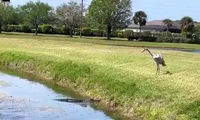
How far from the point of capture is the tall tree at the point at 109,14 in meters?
85.2

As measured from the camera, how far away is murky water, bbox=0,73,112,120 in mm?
17766

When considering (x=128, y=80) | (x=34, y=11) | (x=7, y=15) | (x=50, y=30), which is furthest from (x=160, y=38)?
(x=128, y=80)

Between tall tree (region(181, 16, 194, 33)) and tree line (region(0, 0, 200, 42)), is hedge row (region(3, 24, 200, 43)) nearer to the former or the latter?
tree line (region(0, 0, 200, 42))

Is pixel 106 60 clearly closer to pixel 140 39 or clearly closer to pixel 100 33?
pixel 140 39

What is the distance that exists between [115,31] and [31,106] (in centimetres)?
7455

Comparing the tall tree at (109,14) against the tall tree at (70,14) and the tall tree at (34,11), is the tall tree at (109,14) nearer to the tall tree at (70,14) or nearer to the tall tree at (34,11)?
the tall tree at (70,14)

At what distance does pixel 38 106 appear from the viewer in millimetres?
19766

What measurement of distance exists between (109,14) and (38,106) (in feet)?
218

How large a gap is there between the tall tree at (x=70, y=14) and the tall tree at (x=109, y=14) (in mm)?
8993

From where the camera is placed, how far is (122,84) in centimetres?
2117

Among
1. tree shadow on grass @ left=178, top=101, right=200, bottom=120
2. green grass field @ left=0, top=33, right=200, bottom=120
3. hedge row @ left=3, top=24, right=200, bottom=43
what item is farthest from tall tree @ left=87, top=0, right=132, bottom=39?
tree shadow on grass @ left=178, top=101, right=200, bottom=120

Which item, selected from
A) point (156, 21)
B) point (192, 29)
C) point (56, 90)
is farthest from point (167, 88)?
point (156, 21)

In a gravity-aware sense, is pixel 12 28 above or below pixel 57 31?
above

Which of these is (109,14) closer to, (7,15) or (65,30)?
(65,30)
